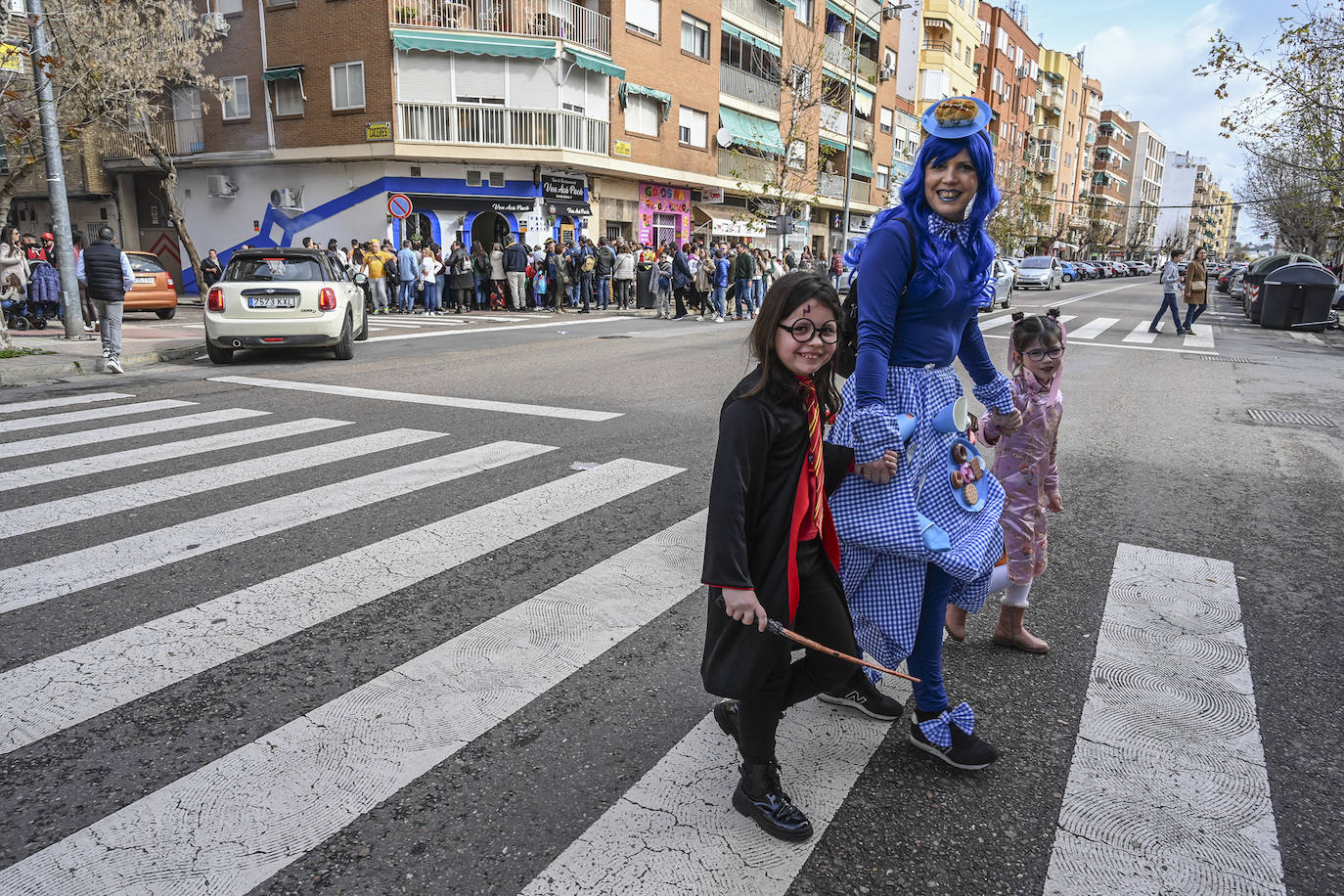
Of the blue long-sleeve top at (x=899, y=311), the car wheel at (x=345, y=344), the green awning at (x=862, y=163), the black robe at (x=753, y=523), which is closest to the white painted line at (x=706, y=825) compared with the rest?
the black robe at (x=753, y=523)

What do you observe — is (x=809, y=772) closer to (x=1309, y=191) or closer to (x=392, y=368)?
(x=392, y=368)

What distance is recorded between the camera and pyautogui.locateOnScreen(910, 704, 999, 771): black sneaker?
273 centimetres

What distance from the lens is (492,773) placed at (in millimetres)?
2684

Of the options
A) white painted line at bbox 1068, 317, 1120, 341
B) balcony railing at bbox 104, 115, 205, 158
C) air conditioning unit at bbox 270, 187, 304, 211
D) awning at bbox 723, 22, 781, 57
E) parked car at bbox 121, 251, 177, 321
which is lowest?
white painted line at bbox 1068, 317, 1120, 341

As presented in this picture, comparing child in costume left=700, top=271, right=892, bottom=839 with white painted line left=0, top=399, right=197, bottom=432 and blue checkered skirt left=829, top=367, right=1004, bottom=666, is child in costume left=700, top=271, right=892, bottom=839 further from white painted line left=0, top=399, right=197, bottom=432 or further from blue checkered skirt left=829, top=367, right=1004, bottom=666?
white painted line left=0, top=399, right=197, bottom=432

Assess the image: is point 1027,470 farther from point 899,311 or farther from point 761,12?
point 761,12

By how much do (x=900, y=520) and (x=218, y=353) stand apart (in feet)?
38.8

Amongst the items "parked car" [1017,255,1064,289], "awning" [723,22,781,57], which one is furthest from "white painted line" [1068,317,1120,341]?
"parked car" [1017,255,1064,289]

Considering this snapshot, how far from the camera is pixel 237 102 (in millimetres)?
28391

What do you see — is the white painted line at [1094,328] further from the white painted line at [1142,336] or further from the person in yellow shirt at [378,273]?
the person in yellow shirt at [378,273]

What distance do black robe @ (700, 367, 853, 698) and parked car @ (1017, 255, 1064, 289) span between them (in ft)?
143

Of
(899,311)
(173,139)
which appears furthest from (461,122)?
(899,311)

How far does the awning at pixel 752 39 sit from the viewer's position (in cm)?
3422

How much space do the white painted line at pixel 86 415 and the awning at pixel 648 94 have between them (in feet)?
75.0
